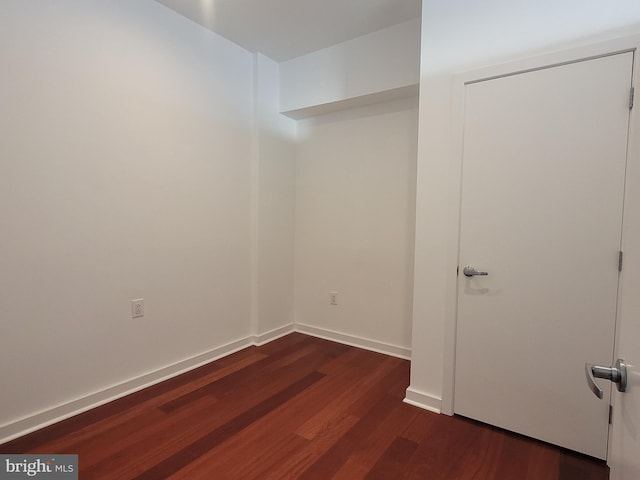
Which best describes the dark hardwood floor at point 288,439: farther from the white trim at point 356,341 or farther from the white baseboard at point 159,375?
the white trim at point 356,341

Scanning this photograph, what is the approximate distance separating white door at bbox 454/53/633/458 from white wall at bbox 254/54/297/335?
5.99ft

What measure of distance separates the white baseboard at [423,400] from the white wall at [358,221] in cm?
74

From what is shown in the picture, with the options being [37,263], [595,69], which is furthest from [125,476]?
[595,69]

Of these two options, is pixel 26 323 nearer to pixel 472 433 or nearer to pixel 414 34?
pixel 472 433

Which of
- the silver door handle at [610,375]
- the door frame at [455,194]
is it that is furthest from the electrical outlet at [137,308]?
the silver door handle at [610,375]

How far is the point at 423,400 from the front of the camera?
86.6 inches

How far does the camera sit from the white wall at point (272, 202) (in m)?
3.15

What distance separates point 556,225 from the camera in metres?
1.76

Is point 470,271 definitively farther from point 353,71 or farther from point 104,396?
point 104,396

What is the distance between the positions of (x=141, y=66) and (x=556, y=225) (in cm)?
271

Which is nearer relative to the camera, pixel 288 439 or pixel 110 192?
pixel 288 439

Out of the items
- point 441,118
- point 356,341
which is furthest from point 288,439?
point 441,118

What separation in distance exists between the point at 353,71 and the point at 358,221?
130 centimetres

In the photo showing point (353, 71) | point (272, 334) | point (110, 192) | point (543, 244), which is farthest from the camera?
point (272, 334)
